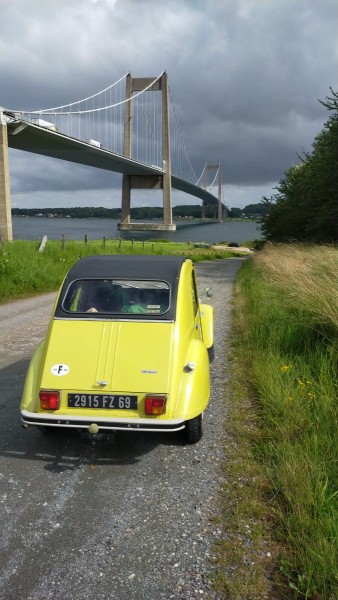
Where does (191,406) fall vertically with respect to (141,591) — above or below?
above

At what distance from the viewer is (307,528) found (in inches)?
97.7

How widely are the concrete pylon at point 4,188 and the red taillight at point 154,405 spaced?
1052 inches

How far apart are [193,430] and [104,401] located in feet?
2.51

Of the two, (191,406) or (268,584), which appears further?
(191,406)

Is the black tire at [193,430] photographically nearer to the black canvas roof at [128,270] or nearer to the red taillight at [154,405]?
the red taillight at [154,405]

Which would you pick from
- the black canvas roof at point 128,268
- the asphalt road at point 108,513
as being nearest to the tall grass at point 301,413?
the asphalt road at point 108,513

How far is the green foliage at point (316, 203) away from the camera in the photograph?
1541cm

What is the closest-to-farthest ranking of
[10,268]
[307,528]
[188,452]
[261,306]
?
[307,528] < [188,452] < [261,306] < [10,268]

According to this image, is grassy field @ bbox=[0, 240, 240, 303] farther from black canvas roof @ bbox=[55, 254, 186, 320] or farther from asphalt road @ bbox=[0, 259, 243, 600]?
asphalt road @ bbox=[0, 259, 243, 600]

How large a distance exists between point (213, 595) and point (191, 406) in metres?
1.37

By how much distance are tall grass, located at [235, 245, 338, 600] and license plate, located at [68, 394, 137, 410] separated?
1041mm

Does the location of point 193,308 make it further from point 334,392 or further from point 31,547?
point 31,547

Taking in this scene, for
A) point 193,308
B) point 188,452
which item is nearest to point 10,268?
point 193,308

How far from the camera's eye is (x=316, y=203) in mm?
16953
